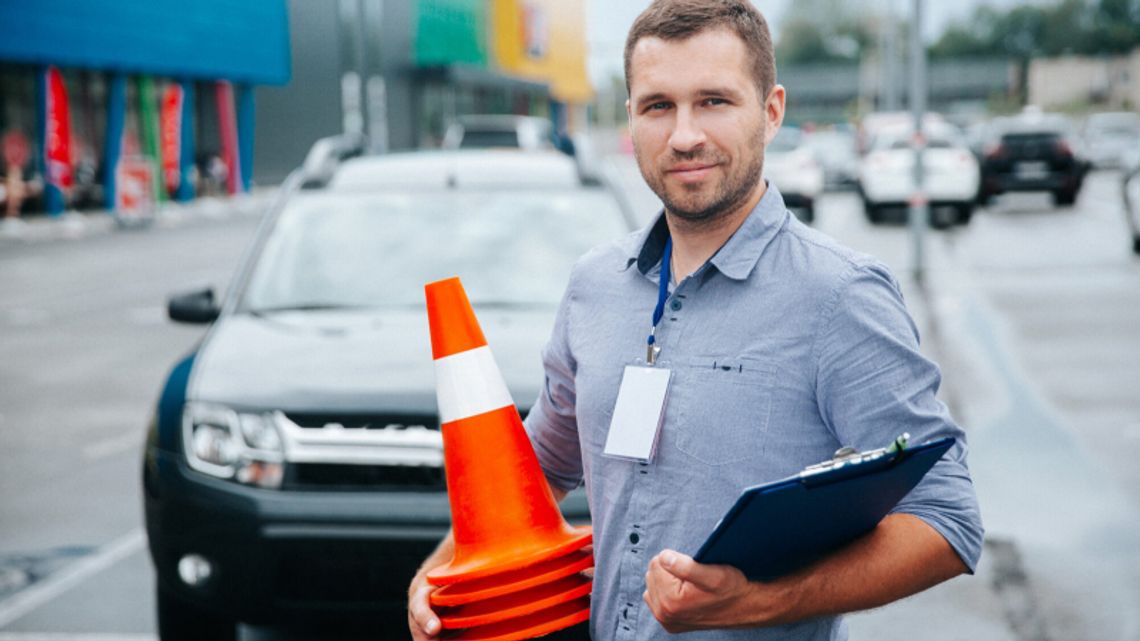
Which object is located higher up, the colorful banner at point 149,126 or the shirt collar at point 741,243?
the colorful banner at point 149,126

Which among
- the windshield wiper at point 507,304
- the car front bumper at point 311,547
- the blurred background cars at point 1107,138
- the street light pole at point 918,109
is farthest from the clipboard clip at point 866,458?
the blurred background cars at point 1107,138

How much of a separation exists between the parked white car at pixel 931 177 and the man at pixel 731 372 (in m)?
22.3

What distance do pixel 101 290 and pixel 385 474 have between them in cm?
1433

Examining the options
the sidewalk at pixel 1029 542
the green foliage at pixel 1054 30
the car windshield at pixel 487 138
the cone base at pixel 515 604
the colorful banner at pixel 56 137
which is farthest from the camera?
the green foliage at pixel 1054 30

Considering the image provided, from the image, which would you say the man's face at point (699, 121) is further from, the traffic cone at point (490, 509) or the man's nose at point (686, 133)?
the traffic cone at point (490, 509)

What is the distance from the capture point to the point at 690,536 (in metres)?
1.94

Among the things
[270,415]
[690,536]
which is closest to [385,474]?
[270,415]

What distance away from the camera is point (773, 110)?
2.03 meters

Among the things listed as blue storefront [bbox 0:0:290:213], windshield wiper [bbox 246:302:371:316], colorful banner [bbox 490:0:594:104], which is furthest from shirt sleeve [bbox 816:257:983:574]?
colorful banner [bbox 490:0:594:104]

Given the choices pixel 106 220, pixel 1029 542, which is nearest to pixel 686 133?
pixel 1029 542

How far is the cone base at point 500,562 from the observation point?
7.00 feet

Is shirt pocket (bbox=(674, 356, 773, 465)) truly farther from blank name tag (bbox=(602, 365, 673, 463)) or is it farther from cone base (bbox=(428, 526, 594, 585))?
cone base (bbox=(428, 526, 594, 585))

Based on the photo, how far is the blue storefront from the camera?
99.7ft

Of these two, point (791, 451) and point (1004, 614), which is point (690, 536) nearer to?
point (791, 451)
